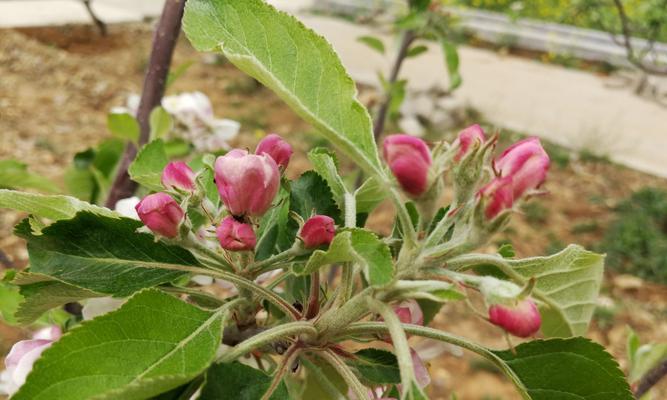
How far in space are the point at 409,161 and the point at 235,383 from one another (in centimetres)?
20

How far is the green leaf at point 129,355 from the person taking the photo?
0.44m

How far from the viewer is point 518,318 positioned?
47 centimetres

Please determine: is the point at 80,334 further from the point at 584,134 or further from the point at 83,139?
the point at 584,134

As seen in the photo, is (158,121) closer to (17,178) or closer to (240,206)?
(17,178)

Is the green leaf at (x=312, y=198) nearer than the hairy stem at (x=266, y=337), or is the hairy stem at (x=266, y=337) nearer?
the hairy stem at (x=266, y=337)

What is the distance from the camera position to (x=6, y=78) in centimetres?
486

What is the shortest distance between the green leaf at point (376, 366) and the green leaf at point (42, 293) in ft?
0.78

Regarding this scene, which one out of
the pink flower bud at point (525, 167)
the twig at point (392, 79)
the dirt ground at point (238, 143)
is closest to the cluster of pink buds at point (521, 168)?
the pink flower bud at point (525, 167)

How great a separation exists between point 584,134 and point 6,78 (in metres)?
4.13

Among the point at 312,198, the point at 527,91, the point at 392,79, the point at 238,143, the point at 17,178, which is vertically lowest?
the point at 527,91

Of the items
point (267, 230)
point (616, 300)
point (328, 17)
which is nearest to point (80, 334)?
Answer: point (267, 230)

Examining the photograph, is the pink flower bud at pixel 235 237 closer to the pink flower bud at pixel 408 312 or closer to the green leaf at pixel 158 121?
the pink flower bud at pixel 408 312

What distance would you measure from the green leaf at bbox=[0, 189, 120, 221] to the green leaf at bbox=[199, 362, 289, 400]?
16 cm

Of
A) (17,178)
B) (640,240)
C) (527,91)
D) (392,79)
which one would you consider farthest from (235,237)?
(527,91)
